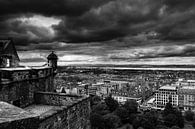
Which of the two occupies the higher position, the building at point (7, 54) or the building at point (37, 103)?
the building at point (7, 54)

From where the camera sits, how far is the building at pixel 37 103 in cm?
282

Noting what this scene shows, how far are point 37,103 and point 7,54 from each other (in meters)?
6.58

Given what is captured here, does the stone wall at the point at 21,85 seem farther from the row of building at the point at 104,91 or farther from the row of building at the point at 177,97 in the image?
the row of building at the point at 104,91

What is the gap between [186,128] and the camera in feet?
243

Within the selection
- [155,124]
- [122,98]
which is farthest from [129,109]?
[122,98]

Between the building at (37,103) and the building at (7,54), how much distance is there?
350 millimetres

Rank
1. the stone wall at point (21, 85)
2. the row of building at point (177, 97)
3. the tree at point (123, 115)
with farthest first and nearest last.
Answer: the row of building at point (177, 97) → the tree at point (123, 115) → the stone wall at point (21, 85)

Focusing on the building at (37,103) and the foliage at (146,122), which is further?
the foliage at (146,122)

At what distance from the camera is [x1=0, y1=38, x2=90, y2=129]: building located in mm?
2819

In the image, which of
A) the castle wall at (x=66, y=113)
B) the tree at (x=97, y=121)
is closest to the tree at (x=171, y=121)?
the tree at (x=97, y=121)

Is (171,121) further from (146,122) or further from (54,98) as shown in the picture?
(54,98)

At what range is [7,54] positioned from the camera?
17.4 m

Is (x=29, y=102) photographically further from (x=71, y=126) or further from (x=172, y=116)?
(x=172, y=116)

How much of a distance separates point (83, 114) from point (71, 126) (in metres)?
1.60
